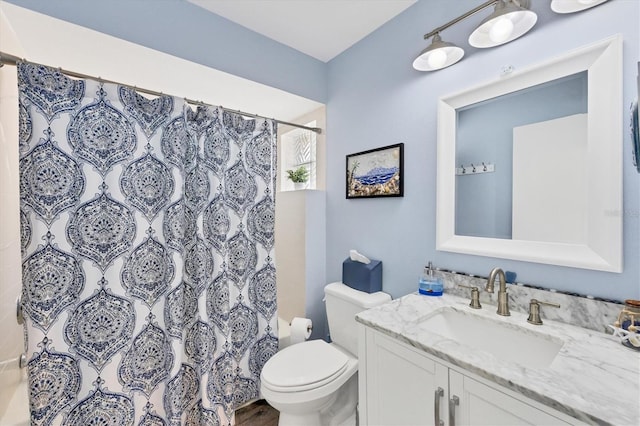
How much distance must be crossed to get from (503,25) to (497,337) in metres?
1.30

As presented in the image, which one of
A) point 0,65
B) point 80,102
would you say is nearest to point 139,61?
point 80,102

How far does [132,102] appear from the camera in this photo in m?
1.39

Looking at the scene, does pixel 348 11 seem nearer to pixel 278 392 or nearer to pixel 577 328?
pixel 577 328

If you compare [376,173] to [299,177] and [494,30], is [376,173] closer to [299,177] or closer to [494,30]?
[299,177]

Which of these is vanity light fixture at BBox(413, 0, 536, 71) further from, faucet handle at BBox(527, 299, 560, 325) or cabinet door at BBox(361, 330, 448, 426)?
cabinet door at BBox(361, 330, 448, 426)

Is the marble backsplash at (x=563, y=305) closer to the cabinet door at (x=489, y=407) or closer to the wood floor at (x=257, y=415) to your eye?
the cabinet door at (x=489, y=407)

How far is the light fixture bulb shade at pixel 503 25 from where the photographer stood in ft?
3.53

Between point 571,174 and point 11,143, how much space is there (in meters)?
2.60

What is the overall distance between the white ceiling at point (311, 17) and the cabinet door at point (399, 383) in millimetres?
1781

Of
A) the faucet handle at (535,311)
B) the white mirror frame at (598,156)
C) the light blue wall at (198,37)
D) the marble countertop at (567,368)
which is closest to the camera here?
the marble countertop at (567,368)

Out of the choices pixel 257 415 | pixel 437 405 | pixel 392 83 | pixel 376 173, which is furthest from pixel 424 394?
pixel 392 83

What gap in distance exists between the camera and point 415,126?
1.58 metres

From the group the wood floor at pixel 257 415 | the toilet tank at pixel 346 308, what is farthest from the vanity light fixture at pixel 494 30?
the wood floor at pixel 257 415

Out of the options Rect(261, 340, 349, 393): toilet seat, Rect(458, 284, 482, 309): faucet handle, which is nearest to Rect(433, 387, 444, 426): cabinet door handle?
Rect(458, 284, 482, 309): faucet handle
